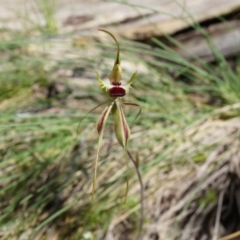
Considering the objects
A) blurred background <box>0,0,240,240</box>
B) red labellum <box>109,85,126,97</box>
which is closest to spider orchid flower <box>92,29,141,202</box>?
red labellum <box>109,85,126,97</box>

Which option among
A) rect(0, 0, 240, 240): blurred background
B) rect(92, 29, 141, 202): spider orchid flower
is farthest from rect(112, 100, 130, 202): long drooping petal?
rect(0, 0, 240, 240): blurred background

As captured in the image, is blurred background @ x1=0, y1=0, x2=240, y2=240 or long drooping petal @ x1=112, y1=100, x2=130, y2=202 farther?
blurred background @ x1=0, y1=0, x2=240, y2=240

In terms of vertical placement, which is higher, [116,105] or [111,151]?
[111,151]

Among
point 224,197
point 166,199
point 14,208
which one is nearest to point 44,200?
point 14,208

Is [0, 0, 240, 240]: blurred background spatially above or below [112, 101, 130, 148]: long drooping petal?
above

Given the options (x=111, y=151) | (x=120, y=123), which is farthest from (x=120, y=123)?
(x=111, y=151)

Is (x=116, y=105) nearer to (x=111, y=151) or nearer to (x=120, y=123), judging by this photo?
(x=120, y=123)

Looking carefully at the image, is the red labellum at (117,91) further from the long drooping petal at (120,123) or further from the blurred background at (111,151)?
the blurred background at (111,151)

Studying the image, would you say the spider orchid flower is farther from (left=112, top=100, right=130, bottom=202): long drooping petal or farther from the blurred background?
the blurred background

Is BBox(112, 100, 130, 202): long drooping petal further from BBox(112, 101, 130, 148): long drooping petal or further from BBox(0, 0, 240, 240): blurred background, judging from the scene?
BBox(0, 0, 240, 240): blurred background
